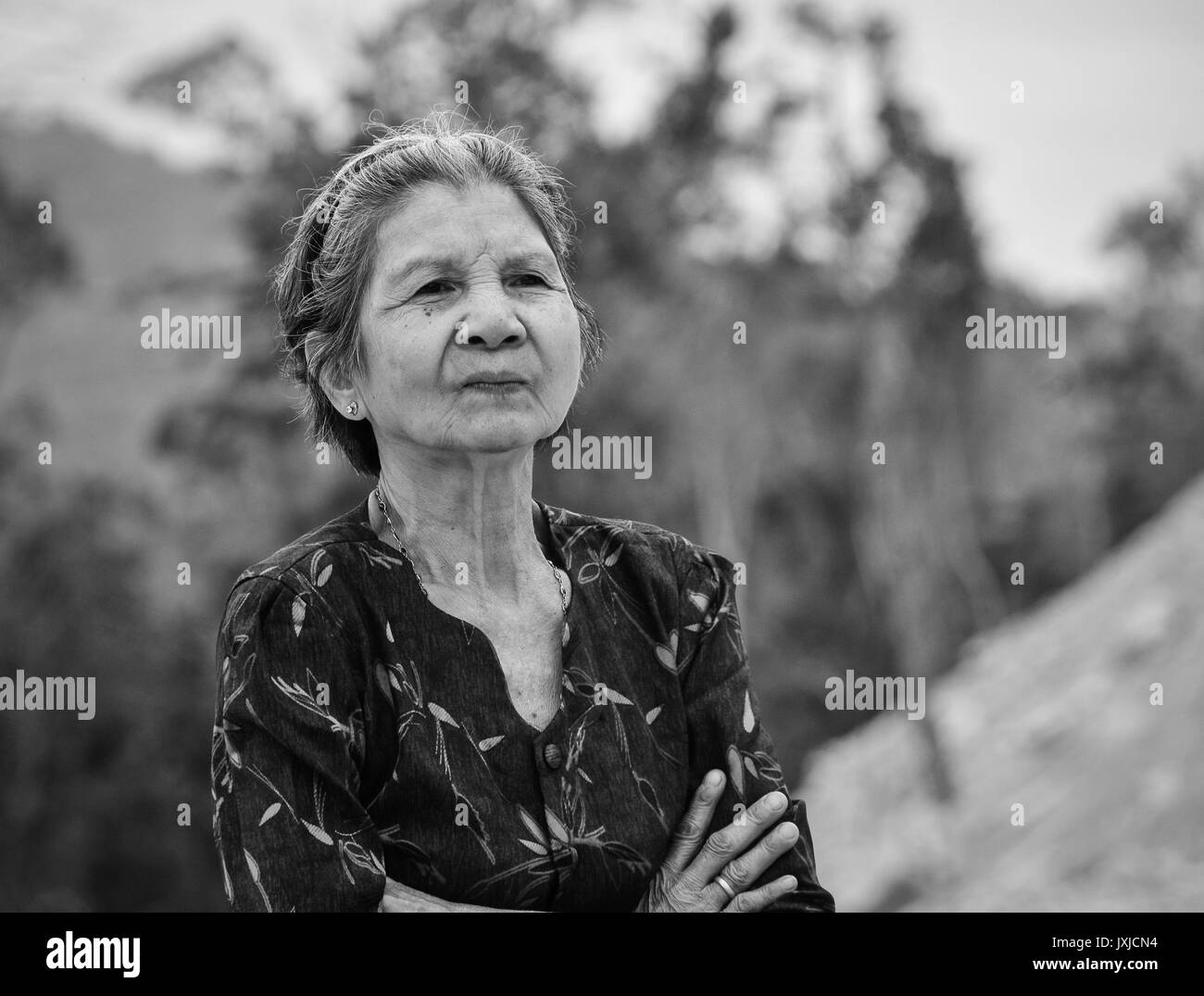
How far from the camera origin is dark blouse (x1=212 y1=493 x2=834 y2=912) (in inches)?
49.6

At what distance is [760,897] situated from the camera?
145 centimetres

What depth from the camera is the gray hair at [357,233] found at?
147 centimetres

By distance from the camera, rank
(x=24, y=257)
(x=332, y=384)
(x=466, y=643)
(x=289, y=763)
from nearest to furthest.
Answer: (x=289, y=763) < (x=466, y=643) < (x=332, y=384) < (x=24, y=257)

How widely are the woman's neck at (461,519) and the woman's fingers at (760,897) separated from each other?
42 centimetres

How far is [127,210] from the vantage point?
55.4 feet

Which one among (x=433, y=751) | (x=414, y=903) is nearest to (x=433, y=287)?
(x=433, y=751)

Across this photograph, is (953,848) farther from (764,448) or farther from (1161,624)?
(764,448)

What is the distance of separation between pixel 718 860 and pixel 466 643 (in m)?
0.37

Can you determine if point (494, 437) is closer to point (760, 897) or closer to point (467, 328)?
point (467, 328)

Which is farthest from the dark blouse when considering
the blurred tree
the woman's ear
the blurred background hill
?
the blurred tree

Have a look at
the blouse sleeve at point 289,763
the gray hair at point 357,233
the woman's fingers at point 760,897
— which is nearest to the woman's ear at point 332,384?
the gray hair at point 357,233

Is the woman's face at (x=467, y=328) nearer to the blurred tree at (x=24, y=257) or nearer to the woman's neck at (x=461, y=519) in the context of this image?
the woman's neck at (x=461, y=519)

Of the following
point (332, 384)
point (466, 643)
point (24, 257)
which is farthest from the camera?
point (24, 257)
